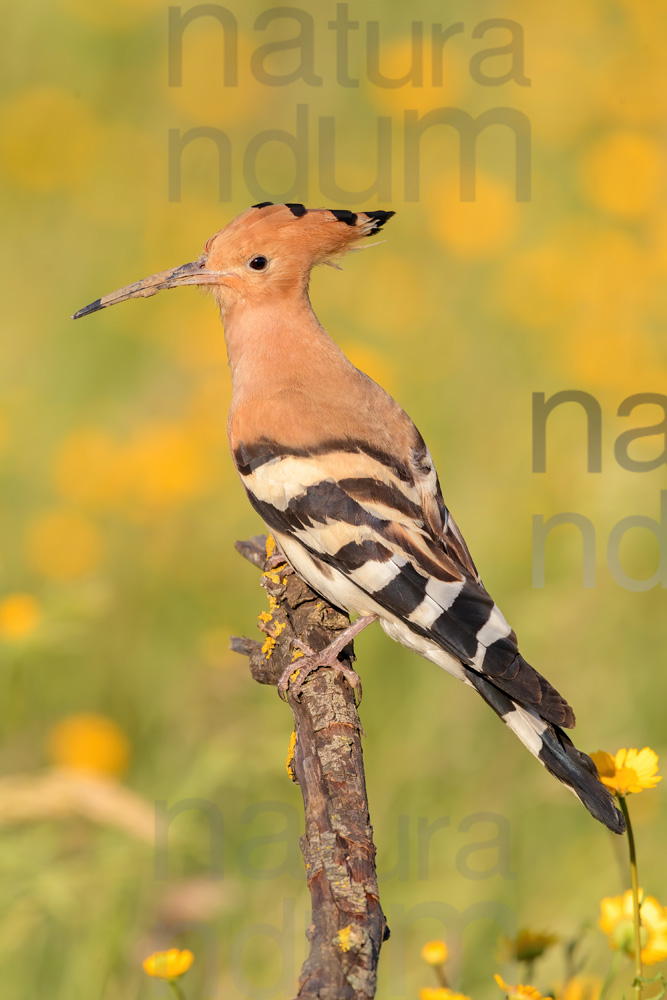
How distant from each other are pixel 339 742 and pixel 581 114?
4285 millimetres

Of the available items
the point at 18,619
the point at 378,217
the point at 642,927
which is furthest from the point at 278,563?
the point at 642,927

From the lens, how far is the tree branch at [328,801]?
1293mm

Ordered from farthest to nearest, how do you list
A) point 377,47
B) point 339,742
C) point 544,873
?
point 377,47
point 544,873
point 339,742

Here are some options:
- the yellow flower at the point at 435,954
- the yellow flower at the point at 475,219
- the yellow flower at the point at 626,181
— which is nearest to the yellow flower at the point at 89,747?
the yellow flower at the point at 435,954

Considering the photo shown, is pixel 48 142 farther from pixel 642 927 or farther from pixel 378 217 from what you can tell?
pixel 642 927

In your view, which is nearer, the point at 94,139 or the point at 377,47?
the point at 94,139

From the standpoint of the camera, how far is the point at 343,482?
7.64 ft

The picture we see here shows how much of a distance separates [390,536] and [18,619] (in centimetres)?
102

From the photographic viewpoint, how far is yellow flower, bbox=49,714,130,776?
2869 mm

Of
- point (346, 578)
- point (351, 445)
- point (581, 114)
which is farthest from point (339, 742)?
point (581, 114)

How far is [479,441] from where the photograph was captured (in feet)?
13.5

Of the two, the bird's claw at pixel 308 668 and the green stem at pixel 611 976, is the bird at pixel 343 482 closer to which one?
the bird's claw at pixel 308 668

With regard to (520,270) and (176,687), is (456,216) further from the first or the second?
(176,687)

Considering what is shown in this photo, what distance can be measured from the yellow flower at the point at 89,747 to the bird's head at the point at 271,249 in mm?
1123
